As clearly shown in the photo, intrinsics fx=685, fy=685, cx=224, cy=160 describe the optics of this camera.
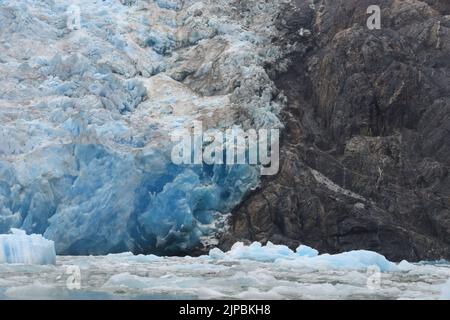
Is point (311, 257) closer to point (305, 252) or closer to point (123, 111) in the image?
point (305, 252)

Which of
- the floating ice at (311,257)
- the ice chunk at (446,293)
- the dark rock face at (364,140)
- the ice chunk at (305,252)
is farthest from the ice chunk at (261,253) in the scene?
the ice chunk at (446,293)

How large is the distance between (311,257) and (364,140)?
5.76m

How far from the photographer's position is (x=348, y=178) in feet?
63.0

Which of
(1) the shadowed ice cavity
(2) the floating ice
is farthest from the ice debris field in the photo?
(1) the shadowed ice cavity

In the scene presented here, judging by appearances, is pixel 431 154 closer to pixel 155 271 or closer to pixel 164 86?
pixel 164 86

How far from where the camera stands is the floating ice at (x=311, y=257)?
14.3 m

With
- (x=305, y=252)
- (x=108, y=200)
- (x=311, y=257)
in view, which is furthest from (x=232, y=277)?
(x=108, y=200)

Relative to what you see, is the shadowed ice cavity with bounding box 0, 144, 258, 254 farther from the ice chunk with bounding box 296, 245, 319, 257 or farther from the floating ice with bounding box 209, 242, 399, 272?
the ice chunk with bounding box 296, 245, 319, 257

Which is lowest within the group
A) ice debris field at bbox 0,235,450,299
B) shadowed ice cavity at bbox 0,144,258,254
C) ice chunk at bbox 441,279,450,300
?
ice debris field at bbox 0,235,450,299

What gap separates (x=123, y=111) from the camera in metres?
19.8

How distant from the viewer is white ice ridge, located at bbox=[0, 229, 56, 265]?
1363cm

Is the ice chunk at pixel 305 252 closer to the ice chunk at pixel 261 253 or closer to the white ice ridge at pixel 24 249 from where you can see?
the ice chunk at pixel 261 253

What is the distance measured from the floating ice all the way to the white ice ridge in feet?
14.0
